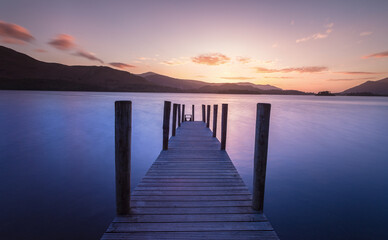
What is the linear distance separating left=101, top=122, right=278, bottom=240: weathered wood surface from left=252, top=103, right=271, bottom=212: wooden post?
0.75 feet

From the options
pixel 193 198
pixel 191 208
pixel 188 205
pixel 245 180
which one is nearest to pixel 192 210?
pixel 191 208

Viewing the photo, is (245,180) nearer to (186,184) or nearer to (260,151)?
(186,184)

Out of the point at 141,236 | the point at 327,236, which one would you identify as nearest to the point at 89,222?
the point at 141,236

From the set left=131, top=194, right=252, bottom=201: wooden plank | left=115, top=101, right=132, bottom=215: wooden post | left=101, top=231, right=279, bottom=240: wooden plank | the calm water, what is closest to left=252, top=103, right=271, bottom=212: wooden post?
left=131, top=194, right=252, bottom=201: wooden plank

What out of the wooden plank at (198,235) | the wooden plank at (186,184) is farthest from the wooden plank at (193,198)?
the wooden plank at (198,235)

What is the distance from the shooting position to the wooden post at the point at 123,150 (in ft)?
9.94

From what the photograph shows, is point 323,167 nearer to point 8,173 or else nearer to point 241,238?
point 241,238

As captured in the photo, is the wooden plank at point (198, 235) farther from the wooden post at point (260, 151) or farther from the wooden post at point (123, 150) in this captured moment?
the wooden post at point (260, 151)

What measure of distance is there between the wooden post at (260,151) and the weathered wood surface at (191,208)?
0.23 meters

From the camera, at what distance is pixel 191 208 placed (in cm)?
350

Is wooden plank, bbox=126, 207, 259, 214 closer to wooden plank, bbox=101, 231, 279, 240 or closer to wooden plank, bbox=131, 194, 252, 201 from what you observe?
wooden plank, bbox=131, 194, 252, 201

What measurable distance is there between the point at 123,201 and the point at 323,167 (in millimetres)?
9480

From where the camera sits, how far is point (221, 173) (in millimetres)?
5234

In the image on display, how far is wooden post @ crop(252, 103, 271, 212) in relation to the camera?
3273mm
